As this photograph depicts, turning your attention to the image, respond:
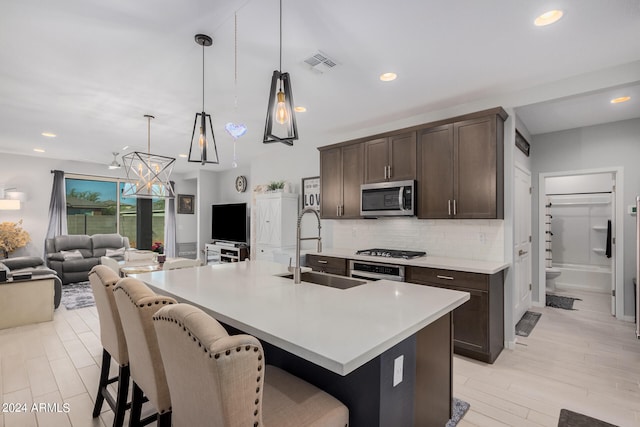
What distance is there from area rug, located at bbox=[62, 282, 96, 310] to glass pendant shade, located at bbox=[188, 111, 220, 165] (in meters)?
2.85

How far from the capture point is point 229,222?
7625mm

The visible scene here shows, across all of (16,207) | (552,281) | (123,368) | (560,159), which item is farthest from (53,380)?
(552,281)

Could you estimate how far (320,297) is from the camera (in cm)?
167

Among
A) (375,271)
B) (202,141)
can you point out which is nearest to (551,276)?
(375,271)

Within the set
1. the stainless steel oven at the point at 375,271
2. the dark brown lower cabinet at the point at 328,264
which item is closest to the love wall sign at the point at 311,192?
the dark brown lower cabinet at the point at 328,264

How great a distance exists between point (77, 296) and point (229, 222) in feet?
10.7

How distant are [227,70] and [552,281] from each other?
6.72 m

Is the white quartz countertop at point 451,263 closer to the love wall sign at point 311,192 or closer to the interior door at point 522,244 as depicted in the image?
the interior door at point 522,244

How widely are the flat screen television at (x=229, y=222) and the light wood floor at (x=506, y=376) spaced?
12.1ft

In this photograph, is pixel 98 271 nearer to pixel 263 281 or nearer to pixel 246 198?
pixel 263 281

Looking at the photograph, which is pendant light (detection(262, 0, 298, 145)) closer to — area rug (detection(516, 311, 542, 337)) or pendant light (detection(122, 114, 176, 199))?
pendant light (detection(122, 114, 176, 199))

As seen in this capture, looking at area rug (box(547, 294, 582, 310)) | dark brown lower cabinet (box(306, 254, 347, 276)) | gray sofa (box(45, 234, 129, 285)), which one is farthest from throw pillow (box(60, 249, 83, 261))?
area rug (box(547, 294, 582, 310))

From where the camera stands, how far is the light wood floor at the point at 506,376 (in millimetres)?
2162

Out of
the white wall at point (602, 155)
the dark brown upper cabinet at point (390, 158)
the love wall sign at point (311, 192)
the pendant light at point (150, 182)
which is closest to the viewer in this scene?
the dark brown upper cabinet at point (390, 158)
